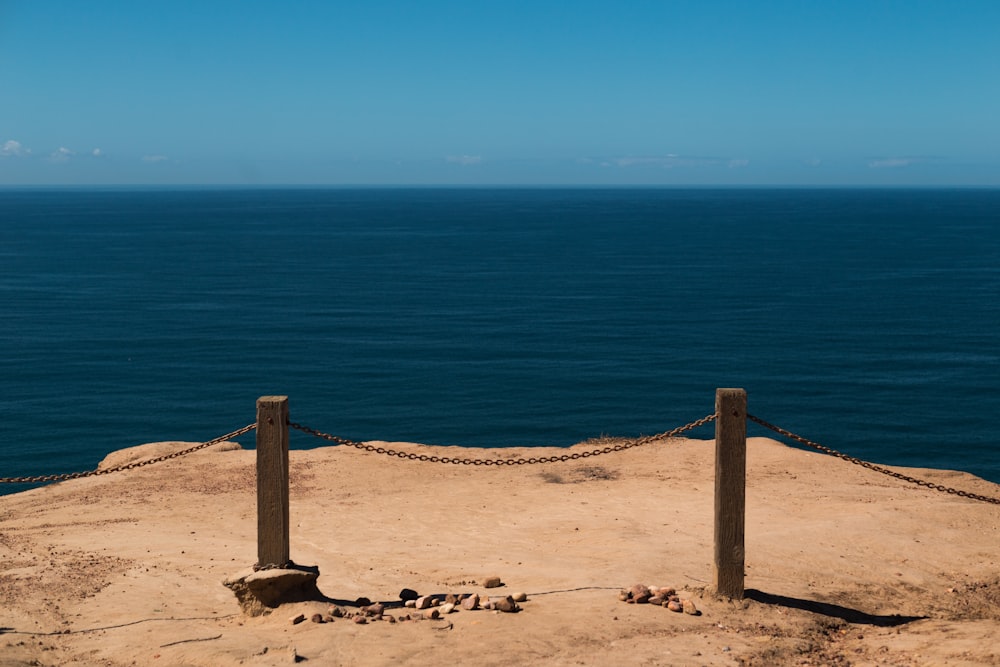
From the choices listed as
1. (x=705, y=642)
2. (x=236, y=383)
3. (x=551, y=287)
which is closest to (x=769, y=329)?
(x=551, y=287)

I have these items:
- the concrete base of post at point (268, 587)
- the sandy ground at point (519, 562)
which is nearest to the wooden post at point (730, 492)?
the sandy ground at point (519, 562)

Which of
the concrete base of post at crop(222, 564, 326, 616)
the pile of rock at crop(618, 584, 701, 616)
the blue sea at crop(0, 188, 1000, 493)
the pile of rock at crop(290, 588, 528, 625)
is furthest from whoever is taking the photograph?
the blue sea at crop(0, 188, 1000, 493)

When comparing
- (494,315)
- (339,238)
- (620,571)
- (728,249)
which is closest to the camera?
(620,571)

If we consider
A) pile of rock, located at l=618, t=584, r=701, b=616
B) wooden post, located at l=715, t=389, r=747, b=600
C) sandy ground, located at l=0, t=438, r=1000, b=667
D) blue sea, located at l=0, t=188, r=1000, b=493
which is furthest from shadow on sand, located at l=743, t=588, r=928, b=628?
blue sea, located at l=0, t=188, r=1000, b=493

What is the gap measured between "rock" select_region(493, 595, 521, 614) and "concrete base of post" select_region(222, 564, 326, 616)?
1.82 metres

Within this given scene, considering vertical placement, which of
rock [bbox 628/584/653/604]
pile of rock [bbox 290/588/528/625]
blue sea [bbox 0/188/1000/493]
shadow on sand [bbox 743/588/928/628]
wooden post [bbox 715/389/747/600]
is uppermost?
wooden post [bbox 715/389/747/600]

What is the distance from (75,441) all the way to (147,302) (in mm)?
30877

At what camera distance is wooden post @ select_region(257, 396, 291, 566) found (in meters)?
9.79

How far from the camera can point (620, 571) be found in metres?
11.5

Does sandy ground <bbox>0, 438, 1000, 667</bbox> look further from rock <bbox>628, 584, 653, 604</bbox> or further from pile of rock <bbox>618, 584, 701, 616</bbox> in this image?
rock <bbox>628, 584, 653, 604</bbox>

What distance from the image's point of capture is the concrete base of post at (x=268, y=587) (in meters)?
9.77

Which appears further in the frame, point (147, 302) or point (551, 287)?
point (551, 287)

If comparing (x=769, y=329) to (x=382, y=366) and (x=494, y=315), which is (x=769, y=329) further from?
(x=382, y=366)

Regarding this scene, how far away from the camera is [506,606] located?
9.66 m
